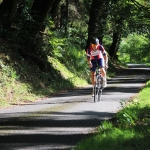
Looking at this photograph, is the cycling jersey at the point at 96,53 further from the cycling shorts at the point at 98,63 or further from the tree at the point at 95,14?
the tree at the point at 95,14

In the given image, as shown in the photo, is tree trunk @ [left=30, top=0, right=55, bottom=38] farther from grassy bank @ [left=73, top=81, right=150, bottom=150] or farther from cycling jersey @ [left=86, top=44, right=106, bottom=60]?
grassy bank @ [left=73, top=81, right=150, bottom=150]

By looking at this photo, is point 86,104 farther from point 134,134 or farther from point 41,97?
point 134,134

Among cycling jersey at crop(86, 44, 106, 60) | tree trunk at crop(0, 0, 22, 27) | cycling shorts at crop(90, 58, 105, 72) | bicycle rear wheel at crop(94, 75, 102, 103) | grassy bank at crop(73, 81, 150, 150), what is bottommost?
grassy bank at crop(73, 81, 150, 150)

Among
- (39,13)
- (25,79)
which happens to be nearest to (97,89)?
(25,79)

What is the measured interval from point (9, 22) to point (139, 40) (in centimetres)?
7758

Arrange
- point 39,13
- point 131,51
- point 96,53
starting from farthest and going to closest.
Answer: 1. point 131,51
2. point 39,13
3. point 96,53

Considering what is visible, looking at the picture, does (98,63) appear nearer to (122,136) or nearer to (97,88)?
(97,88)

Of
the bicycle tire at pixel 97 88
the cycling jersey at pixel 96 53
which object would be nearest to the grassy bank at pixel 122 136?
the cycling jersey at pixel 96 53

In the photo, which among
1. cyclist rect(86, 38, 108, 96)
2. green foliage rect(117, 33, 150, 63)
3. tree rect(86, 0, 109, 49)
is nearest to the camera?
cyclist rect(86, 38, 108, 96)

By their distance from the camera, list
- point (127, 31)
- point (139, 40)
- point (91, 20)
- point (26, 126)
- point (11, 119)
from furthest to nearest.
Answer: point (139, 40) < point (127, 31) < point (91, 20) < point (11, 119) < point (26, 126)

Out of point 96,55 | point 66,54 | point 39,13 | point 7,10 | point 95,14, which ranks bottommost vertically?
point 96,55

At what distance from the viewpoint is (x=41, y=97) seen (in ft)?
48.3

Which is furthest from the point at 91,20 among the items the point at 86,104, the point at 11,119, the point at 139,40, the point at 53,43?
the point at 139,40

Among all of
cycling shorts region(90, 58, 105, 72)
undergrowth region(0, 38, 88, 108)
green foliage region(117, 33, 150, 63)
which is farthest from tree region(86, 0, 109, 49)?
green foliage region(117, 33, 150, 63)
